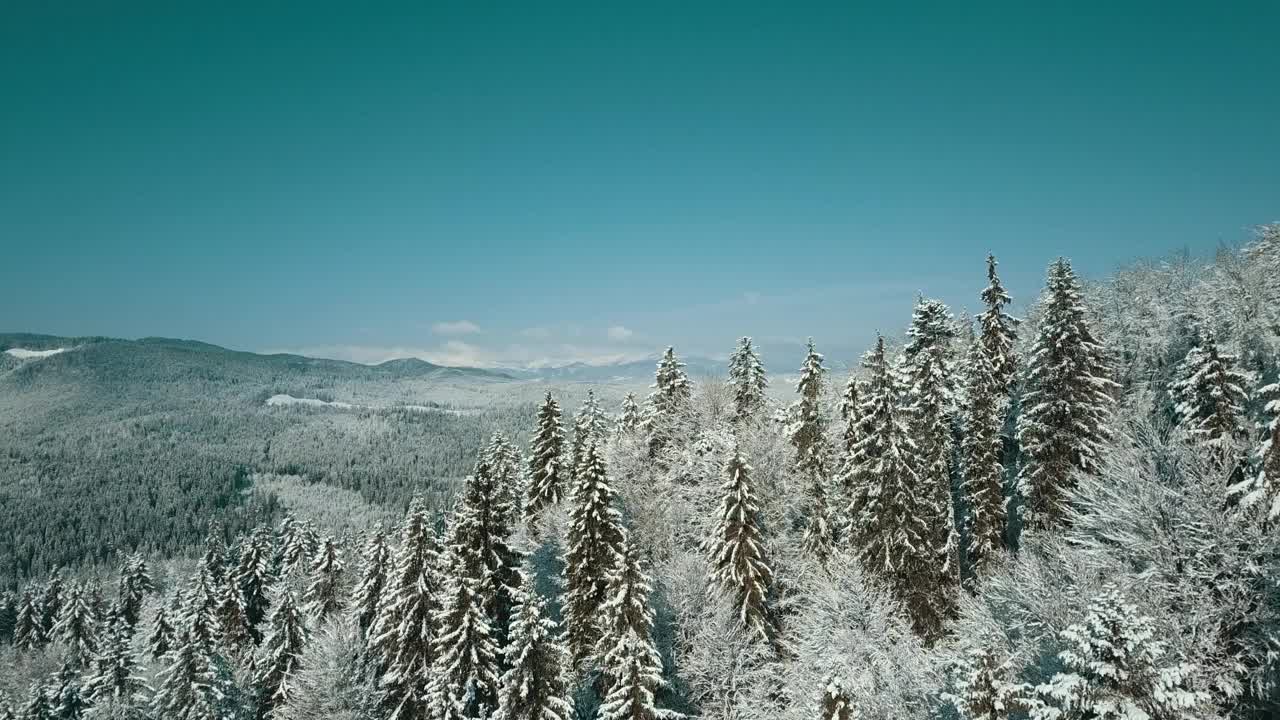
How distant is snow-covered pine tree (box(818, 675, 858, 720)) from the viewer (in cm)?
2375

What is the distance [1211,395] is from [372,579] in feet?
172

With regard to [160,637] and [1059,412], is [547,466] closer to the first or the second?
[1059,412]

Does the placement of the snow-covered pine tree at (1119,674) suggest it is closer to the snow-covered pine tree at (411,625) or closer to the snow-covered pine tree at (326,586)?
the snow-covered pine tree at (411,625)

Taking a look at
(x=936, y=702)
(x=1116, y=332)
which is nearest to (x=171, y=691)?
(x=936, y=702)

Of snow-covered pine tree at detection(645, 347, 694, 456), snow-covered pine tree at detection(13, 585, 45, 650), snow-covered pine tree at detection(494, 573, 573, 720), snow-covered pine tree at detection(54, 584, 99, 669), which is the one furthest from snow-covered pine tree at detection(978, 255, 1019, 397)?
snow-covered pine tree at detection(13, 585, 45, 650)

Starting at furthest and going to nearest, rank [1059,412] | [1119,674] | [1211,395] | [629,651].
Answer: [1059,412] → [1211,395] → [629,651] → [1119,674]

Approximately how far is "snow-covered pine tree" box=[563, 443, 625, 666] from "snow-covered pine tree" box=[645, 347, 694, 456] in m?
19.4

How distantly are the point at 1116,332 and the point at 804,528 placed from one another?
44.3m

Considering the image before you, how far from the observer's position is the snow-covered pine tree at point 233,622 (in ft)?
232

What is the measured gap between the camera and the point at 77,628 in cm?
8356

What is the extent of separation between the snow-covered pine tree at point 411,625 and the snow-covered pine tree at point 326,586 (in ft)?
91.0

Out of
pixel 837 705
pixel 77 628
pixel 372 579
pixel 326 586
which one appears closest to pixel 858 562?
pixel 837 705

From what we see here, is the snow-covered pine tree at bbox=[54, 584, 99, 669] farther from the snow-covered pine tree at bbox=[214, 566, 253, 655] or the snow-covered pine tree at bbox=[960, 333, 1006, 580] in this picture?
the snow-covered pine tree at bbox=[960, 333, 1006, 580]

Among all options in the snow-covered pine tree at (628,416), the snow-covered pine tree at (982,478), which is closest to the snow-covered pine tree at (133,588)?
the snow-covered pine tree at (628,416)
